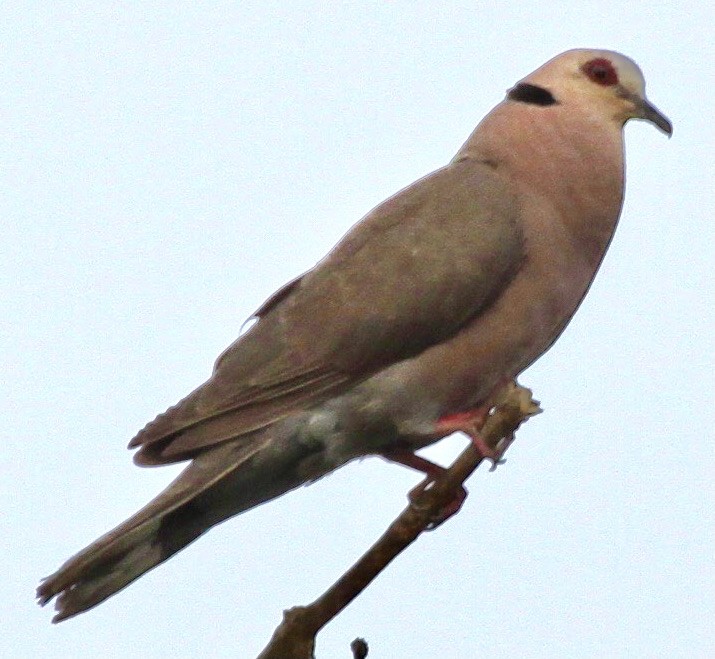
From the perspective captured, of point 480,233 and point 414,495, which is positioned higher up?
point 480,233

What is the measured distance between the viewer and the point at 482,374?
488 centimetres

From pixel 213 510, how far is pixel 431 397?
769mm

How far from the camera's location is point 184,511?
181 inches

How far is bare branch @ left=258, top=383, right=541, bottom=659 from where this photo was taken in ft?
13.6

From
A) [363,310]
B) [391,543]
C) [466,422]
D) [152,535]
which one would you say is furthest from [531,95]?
[152,535]

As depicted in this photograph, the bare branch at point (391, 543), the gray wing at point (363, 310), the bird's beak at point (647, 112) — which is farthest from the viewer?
the bird's beak at point (647, 112)

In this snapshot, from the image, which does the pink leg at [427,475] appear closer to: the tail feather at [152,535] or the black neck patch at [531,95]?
the tail feather at [152,535]

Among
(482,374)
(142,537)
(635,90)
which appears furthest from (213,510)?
(635,90)

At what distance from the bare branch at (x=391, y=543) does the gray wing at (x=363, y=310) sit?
2.15 ft

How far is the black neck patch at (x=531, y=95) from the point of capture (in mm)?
5574

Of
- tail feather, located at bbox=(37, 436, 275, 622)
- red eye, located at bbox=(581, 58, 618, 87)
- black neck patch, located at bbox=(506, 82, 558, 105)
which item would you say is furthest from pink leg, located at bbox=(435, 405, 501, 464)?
red eye, located at bbox=(581, 58, 618, 87)

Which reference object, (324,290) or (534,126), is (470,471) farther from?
(534,126)

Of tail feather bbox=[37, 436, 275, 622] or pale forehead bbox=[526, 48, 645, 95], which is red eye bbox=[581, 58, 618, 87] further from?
tail feather bbox=[37, 436, 275, 622]

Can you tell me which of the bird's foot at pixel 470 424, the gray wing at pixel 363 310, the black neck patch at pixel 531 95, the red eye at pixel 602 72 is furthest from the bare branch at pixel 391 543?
the red eye at pixel 602 72
